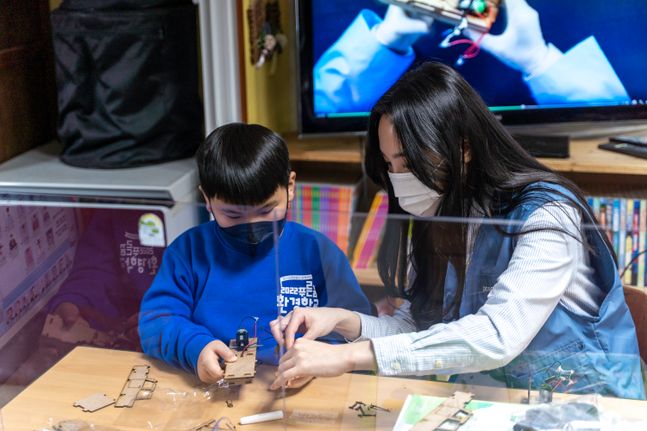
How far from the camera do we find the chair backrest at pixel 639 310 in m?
1.05

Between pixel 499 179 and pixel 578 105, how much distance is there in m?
1.26

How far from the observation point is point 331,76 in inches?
90.4

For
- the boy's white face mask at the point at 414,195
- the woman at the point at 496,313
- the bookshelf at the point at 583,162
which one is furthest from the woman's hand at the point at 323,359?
the bookshelf at the point at 583,162

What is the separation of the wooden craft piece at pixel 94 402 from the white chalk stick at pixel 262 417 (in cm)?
19

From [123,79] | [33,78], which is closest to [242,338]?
[123,79]

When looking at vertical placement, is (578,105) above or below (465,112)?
below

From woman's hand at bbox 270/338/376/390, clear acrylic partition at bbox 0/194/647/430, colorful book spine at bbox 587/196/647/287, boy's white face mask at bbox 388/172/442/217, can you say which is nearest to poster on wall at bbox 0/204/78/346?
clear acrylic partition at bbox 0/194/647/430

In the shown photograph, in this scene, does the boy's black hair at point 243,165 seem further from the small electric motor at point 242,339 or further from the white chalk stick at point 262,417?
the white chalk stick at point 262,417

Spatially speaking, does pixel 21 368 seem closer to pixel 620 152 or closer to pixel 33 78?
pixel 33 78

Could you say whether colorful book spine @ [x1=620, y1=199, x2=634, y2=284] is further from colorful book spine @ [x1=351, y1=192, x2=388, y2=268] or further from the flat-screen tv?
the flat-screen tv

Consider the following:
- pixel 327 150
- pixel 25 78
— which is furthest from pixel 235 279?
pixel 25 78

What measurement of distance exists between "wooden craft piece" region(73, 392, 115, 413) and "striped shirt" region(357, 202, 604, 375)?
0.36 m

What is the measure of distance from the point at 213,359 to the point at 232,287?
0.33 feet

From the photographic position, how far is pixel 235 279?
110 cm
